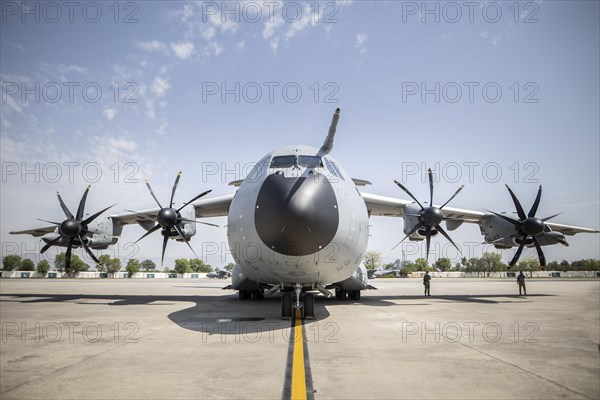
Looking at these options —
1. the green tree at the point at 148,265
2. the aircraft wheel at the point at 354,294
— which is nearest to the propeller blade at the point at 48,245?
the aircraft wheel at the point at 354,294

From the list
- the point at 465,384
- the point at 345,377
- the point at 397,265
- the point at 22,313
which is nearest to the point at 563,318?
the point at 465,384

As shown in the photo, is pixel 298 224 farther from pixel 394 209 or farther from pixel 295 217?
pixel 394 209

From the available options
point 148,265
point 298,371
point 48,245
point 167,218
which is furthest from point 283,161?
point 148,265

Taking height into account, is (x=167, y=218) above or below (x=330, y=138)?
below

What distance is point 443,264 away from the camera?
392ft

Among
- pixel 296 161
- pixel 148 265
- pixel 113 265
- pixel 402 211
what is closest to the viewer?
pixel 296 161

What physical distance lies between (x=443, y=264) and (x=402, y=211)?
112712 mm

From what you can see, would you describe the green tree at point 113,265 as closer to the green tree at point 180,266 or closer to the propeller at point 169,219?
the green tree at point 180,266

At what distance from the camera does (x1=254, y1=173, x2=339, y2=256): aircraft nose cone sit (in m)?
7.05

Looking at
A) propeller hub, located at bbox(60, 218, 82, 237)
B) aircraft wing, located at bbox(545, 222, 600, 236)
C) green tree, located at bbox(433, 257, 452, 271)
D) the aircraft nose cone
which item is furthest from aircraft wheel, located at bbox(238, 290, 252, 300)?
green tree, located at bbox(433, 257, 452, 271)

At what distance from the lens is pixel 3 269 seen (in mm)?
80750

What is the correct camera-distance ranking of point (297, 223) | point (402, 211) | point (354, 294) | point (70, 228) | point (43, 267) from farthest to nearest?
point (43, 267) < point (402, 211) < point (354, 294) < point (70, 228) < point (297, 223)

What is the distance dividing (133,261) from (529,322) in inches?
4335

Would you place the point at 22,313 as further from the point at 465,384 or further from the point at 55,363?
the point at 465,384
